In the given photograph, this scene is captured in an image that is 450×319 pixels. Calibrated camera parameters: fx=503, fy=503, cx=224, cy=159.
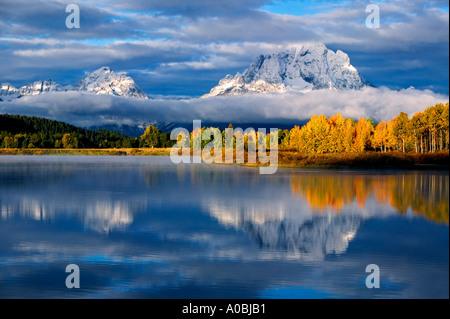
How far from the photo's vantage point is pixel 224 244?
83.6 ft

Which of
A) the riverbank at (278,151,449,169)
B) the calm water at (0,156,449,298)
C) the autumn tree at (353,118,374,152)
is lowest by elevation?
Answer: the calm water at (0,156,449,298)

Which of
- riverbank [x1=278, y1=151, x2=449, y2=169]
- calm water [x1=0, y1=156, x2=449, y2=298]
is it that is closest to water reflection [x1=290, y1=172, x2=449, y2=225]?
calm water [x1=0, y1=156, x2=449, y2=298]

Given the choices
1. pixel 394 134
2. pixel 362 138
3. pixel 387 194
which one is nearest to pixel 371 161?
pixel 394 134

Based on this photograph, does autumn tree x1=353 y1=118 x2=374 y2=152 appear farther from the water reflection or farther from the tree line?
the water reflection

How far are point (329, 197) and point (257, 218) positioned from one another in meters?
13.9

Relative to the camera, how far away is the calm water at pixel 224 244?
18156 mm

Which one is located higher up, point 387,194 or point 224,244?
point 387,194

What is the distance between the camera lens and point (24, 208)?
3806 centimetres

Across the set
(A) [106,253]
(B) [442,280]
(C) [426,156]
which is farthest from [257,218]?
(C) [426,156]

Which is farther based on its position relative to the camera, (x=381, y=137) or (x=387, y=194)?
(x=381, y=137)

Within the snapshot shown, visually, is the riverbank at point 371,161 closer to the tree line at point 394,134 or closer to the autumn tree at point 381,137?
the tree line at point 394,134

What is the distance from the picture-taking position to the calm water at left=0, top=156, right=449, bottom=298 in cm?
1816

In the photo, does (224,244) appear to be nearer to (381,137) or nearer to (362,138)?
(362,138)
